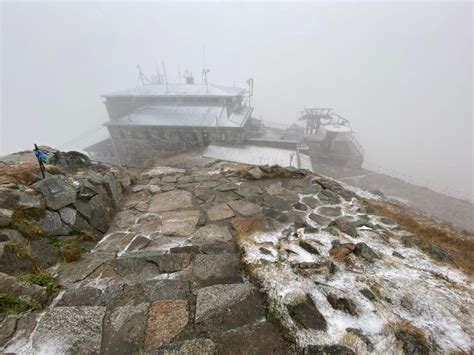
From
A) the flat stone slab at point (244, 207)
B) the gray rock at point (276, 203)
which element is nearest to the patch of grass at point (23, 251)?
the flat stone slab at point (244, 207)

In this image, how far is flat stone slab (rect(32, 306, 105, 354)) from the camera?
259 centimetres

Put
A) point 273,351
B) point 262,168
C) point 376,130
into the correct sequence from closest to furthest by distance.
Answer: point 273,351 → point 262,168 → point 376,130

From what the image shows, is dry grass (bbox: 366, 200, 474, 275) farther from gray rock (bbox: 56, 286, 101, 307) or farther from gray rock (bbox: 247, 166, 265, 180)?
gray rock (bbox: 56, 286, 101, 307)

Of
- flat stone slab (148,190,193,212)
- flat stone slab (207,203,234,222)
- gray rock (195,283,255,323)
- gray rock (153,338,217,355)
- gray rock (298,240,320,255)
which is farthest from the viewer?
flat stone slab (148,190,193,212)

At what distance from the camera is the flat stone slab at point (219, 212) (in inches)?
220

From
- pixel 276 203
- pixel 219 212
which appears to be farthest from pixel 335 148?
pixel 219 212

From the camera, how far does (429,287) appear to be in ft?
11.6

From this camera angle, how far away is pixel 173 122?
19.6 metres

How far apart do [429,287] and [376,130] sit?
7441 centimetres

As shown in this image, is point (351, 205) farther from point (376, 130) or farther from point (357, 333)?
point (376, 130)

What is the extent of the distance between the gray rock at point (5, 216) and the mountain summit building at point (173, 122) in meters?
15.7

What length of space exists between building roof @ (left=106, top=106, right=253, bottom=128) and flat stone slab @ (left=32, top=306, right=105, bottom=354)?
1691 cm

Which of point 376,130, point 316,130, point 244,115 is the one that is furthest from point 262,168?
point 376,130

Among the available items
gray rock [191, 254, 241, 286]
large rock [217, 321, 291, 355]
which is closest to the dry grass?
large rock [217, 321, 291, 355]
